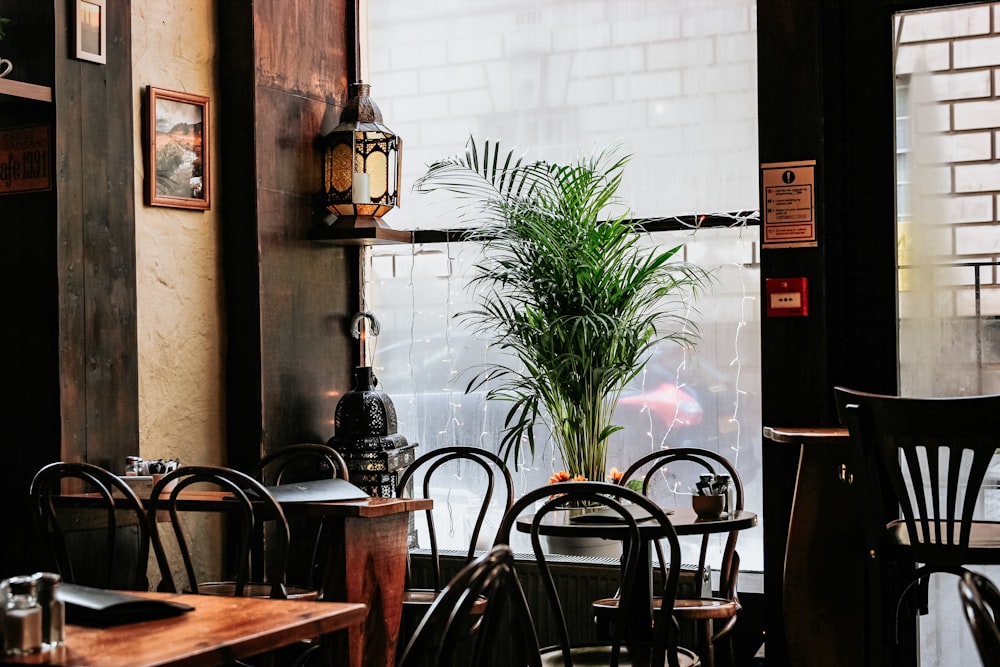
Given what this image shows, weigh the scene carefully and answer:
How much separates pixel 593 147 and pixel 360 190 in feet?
3.09

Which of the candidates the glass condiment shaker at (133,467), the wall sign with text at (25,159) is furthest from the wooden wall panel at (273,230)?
the wall sign with text at (25,159)

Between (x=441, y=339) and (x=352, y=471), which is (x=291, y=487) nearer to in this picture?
(x=352, y=471)

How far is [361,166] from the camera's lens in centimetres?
471

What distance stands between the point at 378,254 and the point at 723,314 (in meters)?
1.56

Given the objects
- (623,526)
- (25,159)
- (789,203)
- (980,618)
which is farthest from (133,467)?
(980,618)

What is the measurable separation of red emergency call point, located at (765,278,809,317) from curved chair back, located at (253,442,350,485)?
5.22ft

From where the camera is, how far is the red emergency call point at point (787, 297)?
3992mm

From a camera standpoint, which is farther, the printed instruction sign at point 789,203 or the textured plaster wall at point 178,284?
the textured plaster wall at point 178,284

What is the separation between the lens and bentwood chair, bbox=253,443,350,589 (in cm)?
431

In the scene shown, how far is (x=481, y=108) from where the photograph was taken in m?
4.93

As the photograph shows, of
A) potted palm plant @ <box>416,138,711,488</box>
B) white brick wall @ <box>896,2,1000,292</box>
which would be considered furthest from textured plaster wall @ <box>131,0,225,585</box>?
white brick wall @ <box>896,2,1000,292</box>

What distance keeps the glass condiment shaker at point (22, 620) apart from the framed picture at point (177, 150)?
2709 millimetres

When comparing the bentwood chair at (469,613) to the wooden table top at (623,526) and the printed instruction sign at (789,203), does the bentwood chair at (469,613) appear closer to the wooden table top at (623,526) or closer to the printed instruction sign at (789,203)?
the wooden table top at (623,526)

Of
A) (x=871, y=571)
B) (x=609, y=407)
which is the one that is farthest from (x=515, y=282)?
(x=871, y=571)
